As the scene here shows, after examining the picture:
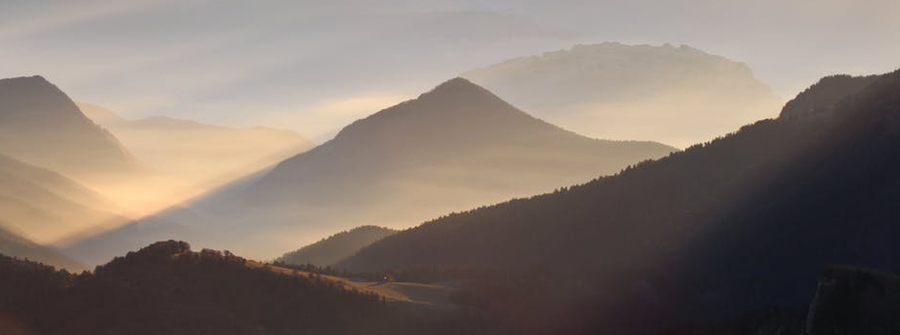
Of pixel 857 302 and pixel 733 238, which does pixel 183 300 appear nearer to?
pixel 857 302

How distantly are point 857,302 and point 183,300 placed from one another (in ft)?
216

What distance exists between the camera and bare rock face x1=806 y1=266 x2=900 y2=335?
5276 cm

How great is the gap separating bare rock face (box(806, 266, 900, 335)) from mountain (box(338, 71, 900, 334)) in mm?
69739

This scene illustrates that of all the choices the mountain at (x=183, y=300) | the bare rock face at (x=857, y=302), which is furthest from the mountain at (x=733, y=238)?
the bare rock face at (x=857, y=302)

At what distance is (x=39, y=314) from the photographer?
332ft

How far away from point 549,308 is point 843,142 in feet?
213

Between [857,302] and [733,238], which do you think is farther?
[733,238]

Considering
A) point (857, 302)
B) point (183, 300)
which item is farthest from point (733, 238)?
point (857, 302)

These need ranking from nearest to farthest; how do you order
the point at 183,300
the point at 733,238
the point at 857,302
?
the point at 857,302
the point at 183,300
the point at 733,238

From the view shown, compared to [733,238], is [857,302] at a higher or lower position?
lower

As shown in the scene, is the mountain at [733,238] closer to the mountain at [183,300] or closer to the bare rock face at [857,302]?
the mountain at [183,300]

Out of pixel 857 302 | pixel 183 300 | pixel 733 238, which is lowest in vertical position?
pixel 857 302

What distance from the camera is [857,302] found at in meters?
53.4

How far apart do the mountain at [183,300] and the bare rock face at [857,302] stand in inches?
2262
